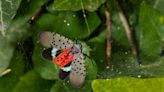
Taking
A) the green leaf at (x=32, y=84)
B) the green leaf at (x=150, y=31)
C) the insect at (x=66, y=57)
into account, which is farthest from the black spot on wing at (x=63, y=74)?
the green leaf at (x=150, y=31)

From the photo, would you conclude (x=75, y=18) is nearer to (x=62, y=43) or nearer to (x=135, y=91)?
(x=62, y=43)

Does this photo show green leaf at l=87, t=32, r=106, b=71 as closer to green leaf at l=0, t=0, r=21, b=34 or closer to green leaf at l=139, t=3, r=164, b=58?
green leaf at l=139, t=3, r=164, b=58

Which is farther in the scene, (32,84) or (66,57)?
(32,84)

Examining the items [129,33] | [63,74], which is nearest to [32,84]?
[63,74]

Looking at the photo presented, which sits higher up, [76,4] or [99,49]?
[76,4]

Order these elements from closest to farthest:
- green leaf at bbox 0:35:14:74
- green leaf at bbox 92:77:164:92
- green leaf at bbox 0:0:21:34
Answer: green leaf at bbox 92:77:164:92
green leaf at bbox 0:0:21:34
green leaf at bbox 0:35:14:74

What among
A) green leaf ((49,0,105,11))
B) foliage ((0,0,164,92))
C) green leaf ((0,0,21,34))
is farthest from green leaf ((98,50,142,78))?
green leaf ((0,0,21,34))

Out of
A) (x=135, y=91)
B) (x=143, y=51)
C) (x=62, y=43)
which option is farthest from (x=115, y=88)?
(x=143, y=51)

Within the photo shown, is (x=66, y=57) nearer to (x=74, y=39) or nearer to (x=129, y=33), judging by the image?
(x=74, y=39)
